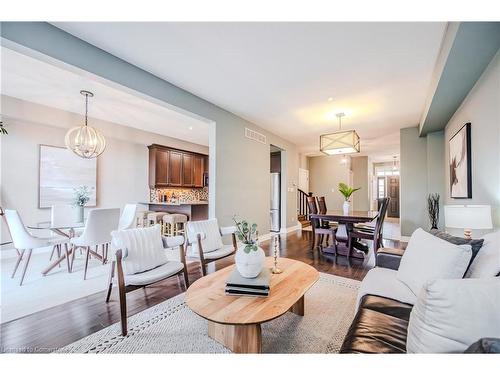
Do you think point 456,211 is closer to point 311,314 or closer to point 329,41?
Result: point 311,314

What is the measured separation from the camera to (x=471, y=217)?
1.95 meters

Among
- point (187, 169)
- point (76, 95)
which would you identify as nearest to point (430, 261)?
point (76, 95)

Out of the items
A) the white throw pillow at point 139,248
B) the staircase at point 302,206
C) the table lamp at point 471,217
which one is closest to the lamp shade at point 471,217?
the table lamp at point 471,217

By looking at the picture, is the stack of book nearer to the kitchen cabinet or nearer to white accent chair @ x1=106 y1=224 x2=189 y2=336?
white accent chair @ x1=106 y1=224 x2=189 y2=336

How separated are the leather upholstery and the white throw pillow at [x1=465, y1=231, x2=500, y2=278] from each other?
1.45 feet

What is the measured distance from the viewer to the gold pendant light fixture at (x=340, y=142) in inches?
168

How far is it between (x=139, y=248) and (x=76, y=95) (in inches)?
128

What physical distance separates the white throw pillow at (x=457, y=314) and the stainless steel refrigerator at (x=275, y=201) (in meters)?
5.83

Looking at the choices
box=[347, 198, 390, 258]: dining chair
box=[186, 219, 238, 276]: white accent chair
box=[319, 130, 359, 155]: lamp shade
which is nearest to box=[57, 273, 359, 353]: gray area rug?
box=[186, 219, 238, 276]: white accent chair

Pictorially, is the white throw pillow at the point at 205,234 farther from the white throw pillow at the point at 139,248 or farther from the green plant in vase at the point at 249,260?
the green plant in vase at the point at 249,260

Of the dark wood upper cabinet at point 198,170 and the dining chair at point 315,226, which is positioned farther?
the dark wood upper cabinet at point 198,170

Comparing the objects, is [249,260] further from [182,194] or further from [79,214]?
[182,194]

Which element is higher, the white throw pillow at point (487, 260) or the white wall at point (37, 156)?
the white wall at point (37, 156)

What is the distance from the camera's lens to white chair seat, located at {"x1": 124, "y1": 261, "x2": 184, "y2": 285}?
6.36ft
